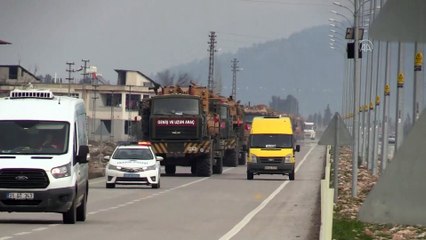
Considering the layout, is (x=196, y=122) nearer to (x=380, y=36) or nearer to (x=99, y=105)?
(x=380, y=36)

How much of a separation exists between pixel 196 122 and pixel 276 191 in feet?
36.1

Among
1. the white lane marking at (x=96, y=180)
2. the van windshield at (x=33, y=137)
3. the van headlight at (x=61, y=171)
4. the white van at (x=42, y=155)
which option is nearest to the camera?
the white van at (x=42, y=155)

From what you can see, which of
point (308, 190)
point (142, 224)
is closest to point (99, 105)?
point (308, 190)

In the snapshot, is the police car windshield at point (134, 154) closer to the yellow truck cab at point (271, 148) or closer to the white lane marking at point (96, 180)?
the white lane marking at point (96, 180)

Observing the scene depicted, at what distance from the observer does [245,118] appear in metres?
86.2

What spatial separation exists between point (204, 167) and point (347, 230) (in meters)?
36.0

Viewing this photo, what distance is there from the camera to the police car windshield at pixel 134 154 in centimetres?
4272

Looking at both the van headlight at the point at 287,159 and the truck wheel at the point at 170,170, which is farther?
the truck wheel at the point at 170,170

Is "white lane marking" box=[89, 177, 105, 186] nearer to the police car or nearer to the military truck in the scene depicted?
the military truck

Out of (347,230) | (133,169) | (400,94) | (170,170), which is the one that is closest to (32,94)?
(347,230)

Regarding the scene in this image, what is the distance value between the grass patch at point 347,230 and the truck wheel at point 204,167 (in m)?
32.3

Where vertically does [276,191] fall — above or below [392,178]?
below

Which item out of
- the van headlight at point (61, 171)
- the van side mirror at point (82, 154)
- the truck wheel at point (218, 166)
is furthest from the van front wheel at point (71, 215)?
the truck wheel at point (218, 166)

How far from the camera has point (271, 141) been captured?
180ft
